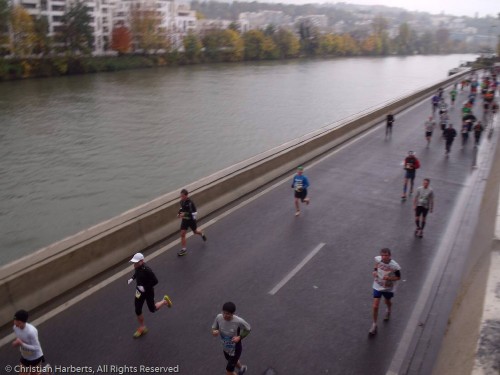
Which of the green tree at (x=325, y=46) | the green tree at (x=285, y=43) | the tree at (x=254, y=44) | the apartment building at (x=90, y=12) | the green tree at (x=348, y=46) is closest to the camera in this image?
the apartment building at (x=90, y=12)

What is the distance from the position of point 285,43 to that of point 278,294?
11973 cm

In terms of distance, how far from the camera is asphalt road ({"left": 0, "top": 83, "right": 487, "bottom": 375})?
7531 mm

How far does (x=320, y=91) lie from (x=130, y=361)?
55.8 meters

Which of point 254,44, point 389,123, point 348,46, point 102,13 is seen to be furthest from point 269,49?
point 389,123

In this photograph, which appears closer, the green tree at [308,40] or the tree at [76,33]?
the tree at [76,33]

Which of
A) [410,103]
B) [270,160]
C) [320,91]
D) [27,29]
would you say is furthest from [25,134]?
[27,29]

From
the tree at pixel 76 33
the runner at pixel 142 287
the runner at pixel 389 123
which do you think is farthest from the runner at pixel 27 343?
the tree at pixel 76 33

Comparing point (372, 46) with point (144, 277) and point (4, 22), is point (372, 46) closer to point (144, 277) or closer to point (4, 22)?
point (4, 22)

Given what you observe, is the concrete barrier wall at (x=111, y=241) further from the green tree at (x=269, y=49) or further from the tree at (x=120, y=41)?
the green tree at (x=269, y=49)

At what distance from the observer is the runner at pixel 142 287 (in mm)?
7562

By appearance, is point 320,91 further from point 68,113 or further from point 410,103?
point 68,113

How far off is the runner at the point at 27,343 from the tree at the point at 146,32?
9054 cm

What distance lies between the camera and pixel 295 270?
34.0ft

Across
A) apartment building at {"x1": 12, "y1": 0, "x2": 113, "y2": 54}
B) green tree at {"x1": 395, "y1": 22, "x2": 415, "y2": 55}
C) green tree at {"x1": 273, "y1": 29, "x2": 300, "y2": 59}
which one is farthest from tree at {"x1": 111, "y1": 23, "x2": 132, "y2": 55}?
green tree at {"x1": 395, "y1": 22, "x2": 415, "y2": 55}
